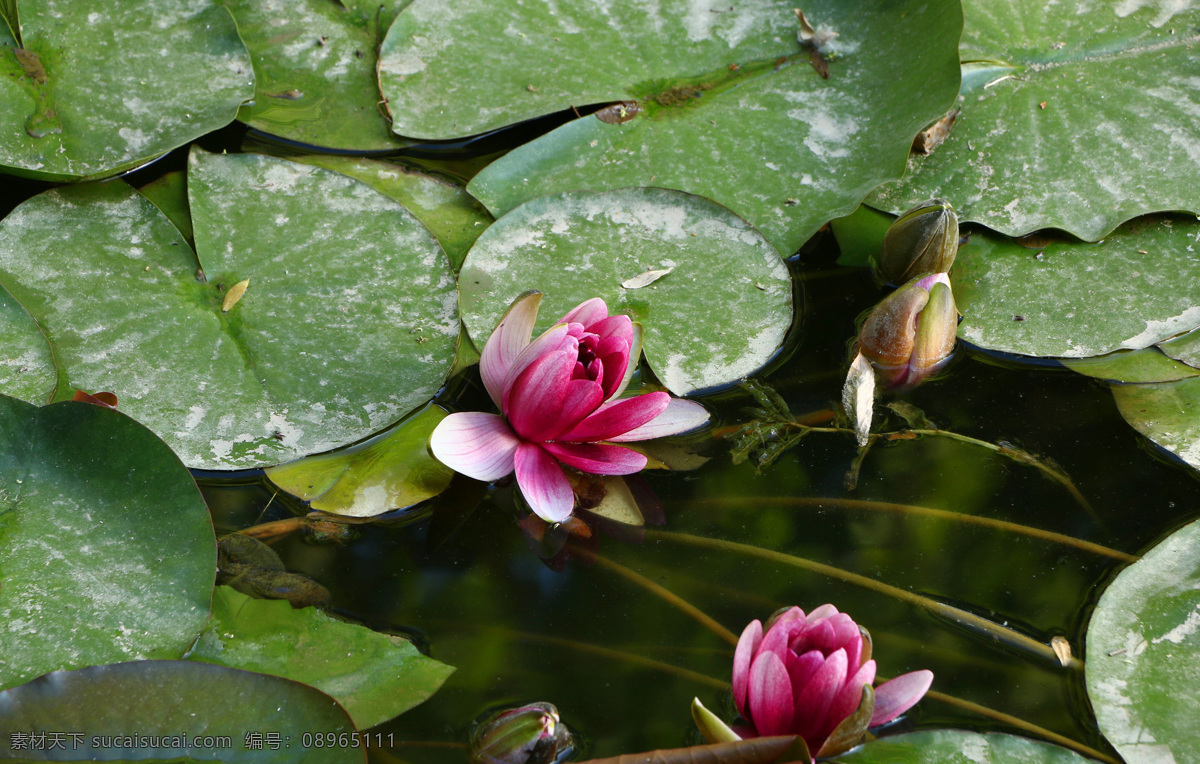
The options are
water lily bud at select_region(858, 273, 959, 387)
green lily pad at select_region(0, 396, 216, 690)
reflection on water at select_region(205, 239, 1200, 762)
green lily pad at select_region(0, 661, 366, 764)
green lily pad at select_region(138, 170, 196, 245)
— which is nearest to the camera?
green lily pad at select_region(0, 661, 366, 764)

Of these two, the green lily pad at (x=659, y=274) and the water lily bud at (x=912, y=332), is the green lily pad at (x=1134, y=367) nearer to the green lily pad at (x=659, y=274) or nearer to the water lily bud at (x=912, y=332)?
the water lily bud at (x=912, y=332)

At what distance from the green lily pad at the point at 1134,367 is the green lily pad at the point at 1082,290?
0.06 m

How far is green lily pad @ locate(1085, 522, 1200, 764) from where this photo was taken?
4.05ft

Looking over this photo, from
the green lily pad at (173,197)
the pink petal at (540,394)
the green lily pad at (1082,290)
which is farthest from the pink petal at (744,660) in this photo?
the green lily pad at (173,197)

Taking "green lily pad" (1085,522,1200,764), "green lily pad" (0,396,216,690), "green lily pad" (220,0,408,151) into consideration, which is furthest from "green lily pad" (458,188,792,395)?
"green lily pad" (1085,522,1200,764)

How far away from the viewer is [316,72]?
216 cm

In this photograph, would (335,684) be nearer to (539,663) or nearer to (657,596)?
(539,663)

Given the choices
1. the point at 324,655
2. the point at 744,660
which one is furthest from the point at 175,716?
the point at 744,660

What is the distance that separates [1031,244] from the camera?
1898mm

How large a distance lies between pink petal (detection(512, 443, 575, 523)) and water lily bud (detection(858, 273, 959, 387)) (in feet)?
2.61

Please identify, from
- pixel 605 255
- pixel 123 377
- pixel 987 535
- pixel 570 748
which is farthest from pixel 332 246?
pixel 987 535

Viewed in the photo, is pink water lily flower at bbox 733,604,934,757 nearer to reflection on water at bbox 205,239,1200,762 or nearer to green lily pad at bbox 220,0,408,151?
reflection on water at bbox 205,239,1200,762

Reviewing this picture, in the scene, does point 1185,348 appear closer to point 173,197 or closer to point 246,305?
point 246,305

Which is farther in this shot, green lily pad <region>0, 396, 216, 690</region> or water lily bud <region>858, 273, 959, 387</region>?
water lily bud <region>858, 273, 959, 387</region>
